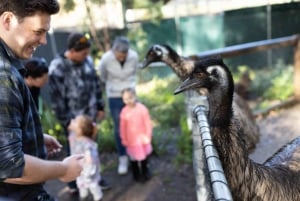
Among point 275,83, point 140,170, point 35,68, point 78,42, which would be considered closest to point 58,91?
point 78,42

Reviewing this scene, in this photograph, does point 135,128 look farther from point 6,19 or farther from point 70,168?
point 6,19

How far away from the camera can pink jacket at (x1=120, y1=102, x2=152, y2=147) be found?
450cm

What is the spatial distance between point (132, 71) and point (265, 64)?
445 centimetres

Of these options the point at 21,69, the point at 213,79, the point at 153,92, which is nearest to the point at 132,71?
the point at 213,79

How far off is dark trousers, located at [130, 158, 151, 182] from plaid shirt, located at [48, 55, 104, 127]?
788 mm

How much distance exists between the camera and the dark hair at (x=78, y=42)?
3997 mm

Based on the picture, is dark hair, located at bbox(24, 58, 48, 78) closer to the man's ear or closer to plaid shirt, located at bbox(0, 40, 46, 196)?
plaid shirt, located at bbox(0, 40, 46, 196)

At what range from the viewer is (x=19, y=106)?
1530mm

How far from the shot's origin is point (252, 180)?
212 centimetres

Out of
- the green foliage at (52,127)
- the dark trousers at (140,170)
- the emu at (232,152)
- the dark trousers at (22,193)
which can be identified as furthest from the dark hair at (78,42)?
the dark trousers at (22,193)

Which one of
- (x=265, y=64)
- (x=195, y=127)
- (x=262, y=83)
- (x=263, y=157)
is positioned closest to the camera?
(x=195, y=127)

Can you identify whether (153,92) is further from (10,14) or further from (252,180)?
(10,14)

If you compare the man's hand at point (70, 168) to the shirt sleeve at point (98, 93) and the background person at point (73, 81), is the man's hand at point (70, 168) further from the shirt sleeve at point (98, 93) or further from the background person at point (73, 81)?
the shirt sleeve at point (98, 93)

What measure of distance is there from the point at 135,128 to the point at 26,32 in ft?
9.92
